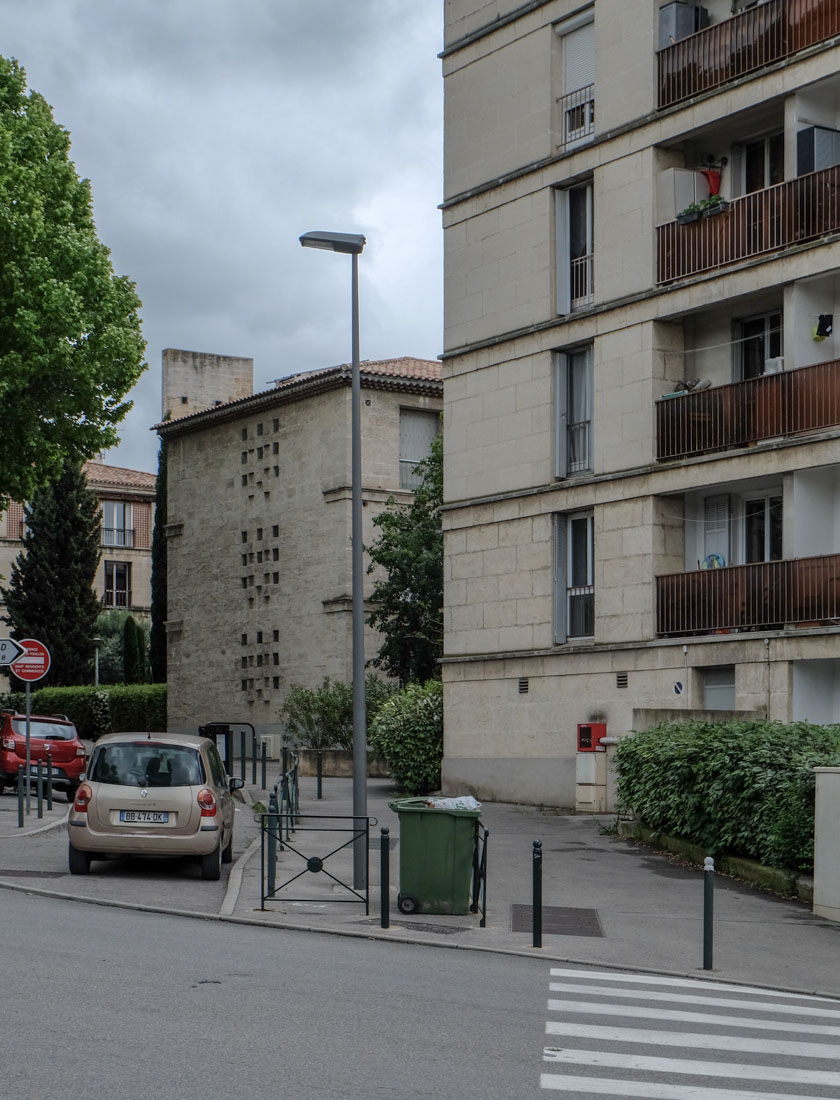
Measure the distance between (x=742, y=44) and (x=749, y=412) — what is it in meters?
6.15

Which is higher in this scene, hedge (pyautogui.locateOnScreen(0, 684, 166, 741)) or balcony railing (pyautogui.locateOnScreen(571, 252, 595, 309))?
balcony railing (pyautogui.locateOnScreen(571, 252, 595, 309))

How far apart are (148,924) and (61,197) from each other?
68.0 ft

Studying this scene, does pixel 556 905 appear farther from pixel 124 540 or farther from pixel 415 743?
pixel 124 540

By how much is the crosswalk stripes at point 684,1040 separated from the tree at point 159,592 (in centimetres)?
4924

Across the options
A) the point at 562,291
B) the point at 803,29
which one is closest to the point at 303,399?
the point at 562,291

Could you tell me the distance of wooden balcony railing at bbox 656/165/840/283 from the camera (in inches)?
989

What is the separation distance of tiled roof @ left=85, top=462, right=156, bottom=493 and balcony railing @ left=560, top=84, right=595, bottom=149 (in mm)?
52981

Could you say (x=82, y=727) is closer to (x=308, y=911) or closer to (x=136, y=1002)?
(x=308, y=911)

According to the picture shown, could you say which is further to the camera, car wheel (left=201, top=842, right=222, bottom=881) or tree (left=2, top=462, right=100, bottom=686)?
tree (left=2, top=462, right=100, bottom=686)

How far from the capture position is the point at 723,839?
62.8ft

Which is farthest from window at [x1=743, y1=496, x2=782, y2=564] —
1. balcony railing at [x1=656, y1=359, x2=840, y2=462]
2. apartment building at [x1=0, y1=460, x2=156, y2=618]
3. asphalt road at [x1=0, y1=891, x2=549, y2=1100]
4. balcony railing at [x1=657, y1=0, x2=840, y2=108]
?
apartment building at [x1=0, y1=460, x2=156, y2=618]

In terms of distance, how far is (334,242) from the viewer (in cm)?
1923

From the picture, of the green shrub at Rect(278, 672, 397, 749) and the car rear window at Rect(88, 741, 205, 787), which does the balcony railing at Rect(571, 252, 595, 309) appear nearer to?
the car rear window at Rect(88, 741, 205, 787)

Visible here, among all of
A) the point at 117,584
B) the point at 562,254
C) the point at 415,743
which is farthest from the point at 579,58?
the point at 117,584
